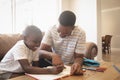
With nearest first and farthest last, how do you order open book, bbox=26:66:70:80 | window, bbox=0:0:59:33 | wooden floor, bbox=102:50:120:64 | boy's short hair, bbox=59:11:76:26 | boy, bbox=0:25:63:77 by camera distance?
1. open book, bbox=26:66:70:80
2. boy, bbox=0:25:63:77
3. boy's short hair, bbox=59:11:76:26
4. window, bbox=0:0:59:33
5. wooden floor, bbox=102:50:120:64

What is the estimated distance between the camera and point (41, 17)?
3.68 metres

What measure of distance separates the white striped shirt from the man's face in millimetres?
35

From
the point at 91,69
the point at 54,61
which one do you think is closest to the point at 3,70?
the point at 54,61

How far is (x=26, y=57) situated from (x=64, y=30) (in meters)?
0.42

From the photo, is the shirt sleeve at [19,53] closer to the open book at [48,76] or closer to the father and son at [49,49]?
the father and son at [49,49]

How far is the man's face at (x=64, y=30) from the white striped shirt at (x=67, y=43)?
0.04 m

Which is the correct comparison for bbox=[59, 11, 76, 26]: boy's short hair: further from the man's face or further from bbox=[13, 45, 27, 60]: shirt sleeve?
bbox=[13, 45, 27, 60]: shirt sleeve

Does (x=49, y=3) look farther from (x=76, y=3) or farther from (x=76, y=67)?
(x=76, y=67)

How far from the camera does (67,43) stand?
54.9 inches

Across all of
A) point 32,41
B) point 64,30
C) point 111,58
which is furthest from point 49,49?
point 111,58

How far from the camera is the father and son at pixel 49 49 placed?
1.03m

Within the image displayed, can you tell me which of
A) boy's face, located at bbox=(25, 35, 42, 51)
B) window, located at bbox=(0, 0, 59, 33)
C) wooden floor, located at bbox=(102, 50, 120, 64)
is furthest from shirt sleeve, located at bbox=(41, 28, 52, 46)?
wooden floor, located at bbox=(102, 50, 120, 64)

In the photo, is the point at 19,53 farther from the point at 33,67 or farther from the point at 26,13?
the point at 26,13

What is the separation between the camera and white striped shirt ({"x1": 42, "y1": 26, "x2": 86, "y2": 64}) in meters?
1.37
